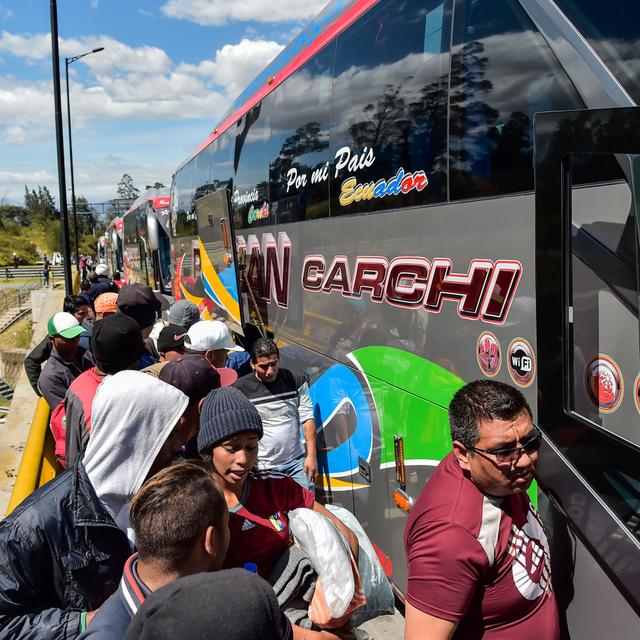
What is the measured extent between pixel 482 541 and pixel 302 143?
4009 millimetres

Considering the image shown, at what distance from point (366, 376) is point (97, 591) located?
245cm

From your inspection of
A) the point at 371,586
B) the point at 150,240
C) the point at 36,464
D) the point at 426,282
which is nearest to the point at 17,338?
the point at 150,240

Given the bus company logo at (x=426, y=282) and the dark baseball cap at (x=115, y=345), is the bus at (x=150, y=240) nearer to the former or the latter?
the bus company logo at (x=426, y=282)

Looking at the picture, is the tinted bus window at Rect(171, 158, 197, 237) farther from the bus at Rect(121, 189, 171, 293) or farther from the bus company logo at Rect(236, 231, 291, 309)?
the bus at Rect(121, 189, 171, 293)

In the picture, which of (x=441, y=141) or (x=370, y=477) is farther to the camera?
(x=370, y=477)

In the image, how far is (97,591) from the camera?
2299 millimetres

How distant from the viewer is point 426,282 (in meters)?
3.54

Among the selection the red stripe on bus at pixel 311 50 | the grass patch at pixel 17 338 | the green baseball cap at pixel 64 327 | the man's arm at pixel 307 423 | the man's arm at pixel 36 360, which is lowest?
the grass patch at pixel 17 338

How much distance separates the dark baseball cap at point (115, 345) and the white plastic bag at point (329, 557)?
1.71 m

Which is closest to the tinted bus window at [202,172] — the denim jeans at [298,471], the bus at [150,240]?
Answer: the denim jeans at [298,471]

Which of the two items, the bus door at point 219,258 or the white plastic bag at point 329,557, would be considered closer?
the white plastic bag at point 329,557

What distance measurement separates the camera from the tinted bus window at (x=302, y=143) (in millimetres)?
4949

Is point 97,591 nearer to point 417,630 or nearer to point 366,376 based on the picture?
point 417,630

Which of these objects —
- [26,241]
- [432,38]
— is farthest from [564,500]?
[26,241]
